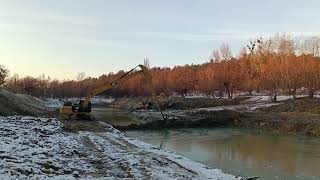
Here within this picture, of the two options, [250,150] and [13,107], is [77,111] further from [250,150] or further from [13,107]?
[250,150]

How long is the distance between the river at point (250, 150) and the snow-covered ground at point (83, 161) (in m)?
2.51

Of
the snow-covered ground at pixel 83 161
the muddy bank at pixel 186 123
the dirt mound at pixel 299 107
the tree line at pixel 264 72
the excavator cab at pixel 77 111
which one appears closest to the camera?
the snow-covered ground at pixel 83 161

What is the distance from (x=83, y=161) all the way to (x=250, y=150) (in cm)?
1205

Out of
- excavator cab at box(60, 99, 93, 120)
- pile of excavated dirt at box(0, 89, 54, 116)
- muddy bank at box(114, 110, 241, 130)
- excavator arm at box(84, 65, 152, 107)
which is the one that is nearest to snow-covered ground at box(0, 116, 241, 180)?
excavator arm at box(84, 65, 152, 107)

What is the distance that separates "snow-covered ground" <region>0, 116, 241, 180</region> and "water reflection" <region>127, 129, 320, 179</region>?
2.60 meters

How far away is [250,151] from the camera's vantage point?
24.0 meters

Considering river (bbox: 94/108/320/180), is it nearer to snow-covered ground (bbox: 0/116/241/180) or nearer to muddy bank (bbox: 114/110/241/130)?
muddy bank (bbox: 114/110/241/130)

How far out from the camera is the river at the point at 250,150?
1778 centimetres

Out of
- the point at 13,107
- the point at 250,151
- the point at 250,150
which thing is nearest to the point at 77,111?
the point at 13,107

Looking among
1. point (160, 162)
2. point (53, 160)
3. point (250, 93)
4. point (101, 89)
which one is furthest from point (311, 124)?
point (250, 93)

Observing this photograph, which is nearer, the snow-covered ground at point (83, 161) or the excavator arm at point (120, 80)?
the snow-covered ground at point (83, 161)

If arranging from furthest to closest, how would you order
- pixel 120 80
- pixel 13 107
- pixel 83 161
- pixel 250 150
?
pixel 13 107, pixel 120 80, pixel 250 150, pixel 83 161

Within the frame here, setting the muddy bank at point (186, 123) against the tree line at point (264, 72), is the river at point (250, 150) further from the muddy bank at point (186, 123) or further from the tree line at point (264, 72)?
the tree line at point (264, 72)

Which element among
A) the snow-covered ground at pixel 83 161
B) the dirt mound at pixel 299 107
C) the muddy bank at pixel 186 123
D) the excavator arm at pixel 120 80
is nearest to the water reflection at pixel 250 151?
the muddy bank at pixel 186 123
